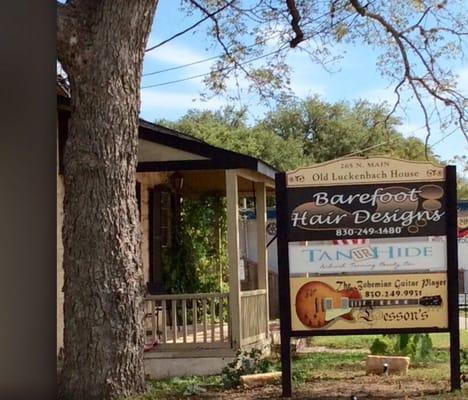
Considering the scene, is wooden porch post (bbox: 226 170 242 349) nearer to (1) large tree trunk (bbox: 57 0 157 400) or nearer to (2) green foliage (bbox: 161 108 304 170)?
(1) large tree trunk (bbox: 57 0 157 400)

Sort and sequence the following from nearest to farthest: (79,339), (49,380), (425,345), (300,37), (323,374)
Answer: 1. (49,380)
2. (79,339)
3. (323,374)
4. (425,345)
5. (300,37)

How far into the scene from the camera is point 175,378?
986 cm

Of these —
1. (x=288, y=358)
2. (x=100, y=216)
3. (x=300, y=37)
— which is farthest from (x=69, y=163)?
(x=300, y=37)

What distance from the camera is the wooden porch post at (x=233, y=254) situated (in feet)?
33.2

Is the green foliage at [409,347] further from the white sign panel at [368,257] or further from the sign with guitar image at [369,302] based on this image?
the white sign panel at [368,257]

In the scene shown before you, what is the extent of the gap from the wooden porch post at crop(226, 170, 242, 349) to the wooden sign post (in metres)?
2.34

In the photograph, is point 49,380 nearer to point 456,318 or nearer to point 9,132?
point 9,132

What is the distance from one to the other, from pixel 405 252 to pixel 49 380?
577 cm

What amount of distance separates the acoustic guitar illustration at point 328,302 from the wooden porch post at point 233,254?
2453mm

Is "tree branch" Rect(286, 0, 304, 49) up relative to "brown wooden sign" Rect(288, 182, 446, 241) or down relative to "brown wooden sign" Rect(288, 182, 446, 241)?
up

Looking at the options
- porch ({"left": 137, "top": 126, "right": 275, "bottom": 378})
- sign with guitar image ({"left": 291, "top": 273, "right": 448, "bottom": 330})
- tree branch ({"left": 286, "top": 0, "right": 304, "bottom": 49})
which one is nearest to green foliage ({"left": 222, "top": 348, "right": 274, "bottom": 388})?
porch ({"left": 137, "top": 126, "right": 275, "bottom": 378})

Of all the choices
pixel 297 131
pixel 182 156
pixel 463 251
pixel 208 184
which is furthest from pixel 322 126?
pixel 182 156

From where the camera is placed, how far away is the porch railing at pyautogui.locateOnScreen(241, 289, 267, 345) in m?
10.8

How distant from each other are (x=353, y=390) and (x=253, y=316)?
146 inches
